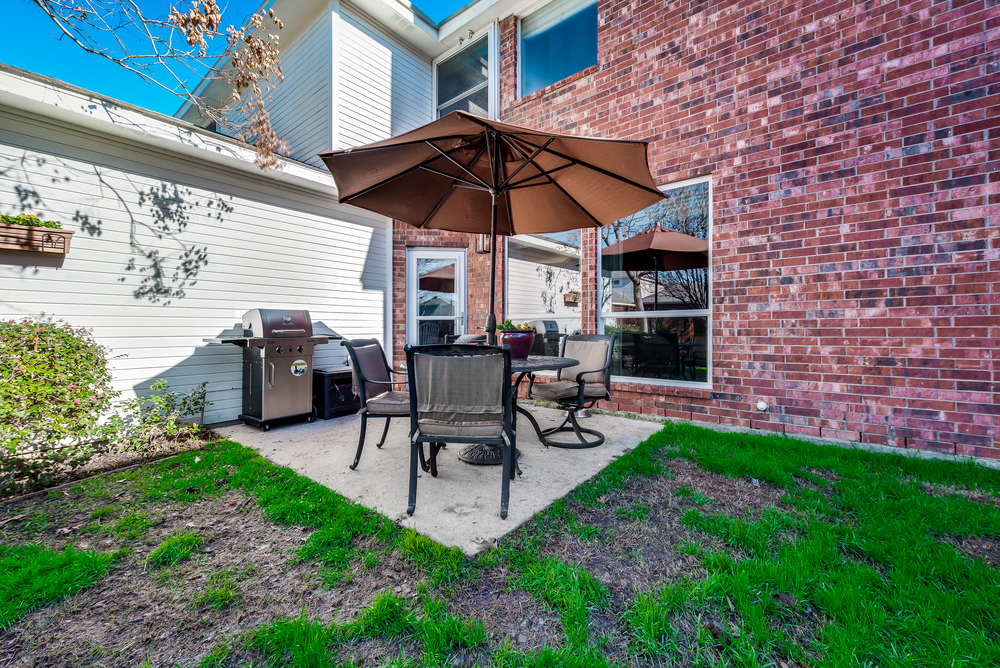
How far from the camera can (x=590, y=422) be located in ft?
13.5

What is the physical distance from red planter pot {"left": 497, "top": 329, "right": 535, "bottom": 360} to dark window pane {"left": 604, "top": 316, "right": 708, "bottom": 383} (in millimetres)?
2058

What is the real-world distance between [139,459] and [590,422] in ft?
13.2

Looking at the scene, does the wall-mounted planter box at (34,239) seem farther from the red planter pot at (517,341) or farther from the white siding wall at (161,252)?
the red planter pot at (517,341)

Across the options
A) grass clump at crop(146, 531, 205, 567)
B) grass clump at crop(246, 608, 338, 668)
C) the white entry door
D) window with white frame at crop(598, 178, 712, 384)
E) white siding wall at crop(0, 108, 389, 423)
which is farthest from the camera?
the white entry door

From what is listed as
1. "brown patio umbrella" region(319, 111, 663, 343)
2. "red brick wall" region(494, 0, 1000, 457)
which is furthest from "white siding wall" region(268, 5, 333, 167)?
"red brick wall" region(494, 0, 1000, 457)

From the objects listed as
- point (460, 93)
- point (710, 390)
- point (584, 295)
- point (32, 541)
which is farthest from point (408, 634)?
point (460, 93)

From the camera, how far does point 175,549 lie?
1903 mm

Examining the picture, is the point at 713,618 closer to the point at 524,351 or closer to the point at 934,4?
the point at 524,351

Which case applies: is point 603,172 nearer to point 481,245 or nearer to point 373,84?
point 481,245

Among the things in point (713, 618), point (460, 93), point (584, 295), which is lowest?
point (713, 618)

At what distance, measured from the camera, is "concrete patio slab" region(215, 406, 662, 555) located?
2.12 metres

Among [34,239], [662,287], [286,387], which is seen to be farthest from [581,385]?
[34,239]

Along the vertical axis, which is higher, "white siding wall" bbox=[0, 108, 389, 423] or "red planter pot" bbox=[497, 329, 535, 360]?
"white siding wall" bbox=[0, 108, 389, 423]

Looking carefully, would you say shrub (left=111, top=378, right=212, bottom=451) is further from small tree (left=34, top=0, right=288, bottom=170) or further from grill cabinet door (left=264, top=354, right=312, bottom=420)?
small tree (left=34, top=0, right=288, bottom=170)
